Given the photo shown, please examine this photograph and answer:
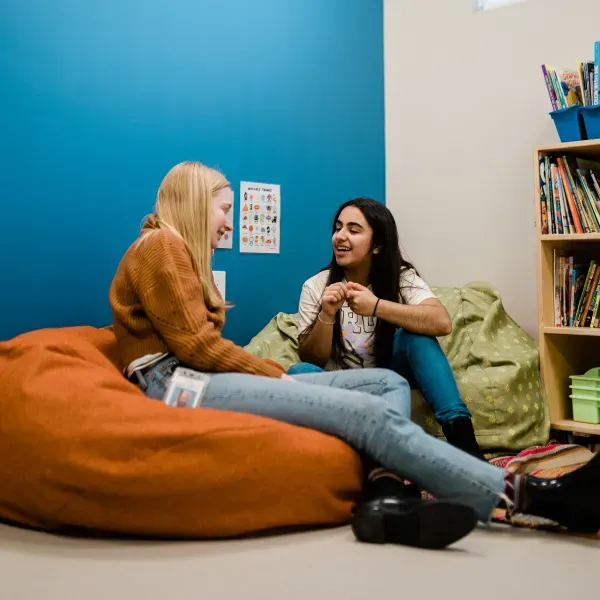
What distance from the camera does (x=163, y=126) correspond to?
259 centimetres

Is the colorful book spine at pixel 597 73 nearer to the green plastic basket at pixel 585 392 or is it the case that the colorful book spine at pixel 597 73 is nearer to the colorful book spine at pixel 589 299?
the colorful book spine at pixel 589 299

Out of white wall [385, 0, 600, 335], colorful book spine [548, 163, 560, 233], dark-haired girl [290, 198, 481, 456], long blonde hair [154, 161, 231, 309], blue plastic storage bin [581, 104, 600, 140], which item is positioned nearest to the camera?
long blonde hair [154, 161, 231, 309]

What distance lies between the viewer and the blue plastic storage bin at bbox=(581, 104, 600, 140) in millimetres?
2570

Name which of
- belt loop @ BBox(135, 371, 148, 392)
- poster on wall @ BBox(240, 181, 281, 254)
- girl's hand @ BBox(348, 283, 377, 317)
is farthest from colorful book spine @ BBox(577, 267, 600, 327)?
belt loop @ BBox(135, 371, 148, 392)

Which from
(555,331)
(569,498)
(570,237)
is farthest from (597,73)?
(569,498)

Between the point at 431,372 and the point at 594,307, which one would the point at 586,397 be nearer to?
the point at 594,307

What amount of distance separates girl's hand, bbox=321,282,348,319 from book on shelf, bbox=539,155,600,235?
906 millimetres

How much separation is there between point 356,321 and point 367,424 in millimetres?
908

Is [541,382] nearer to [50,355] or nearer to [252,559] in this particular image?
[252,559]

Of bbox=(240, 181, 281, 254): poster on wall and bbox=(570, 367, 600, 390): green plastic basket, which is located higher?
bbox=(240, 181, 281, 254): poster on wall

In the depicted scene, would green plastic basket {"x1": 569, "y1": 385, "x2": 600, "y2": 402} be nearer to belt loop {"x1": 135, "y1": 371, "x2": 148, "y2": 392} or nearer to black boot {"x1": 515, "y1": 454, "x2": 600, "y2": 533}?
black boot {"x1": 515, "y1": 454, "x2": 600, "y2": 533}

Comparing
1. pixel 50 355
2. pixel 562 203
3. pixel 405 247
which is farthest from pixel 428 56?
pixel 50 355

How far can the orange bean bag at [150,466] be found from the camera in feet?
5.04

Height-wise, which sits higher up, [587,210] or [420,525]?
[587,210]
